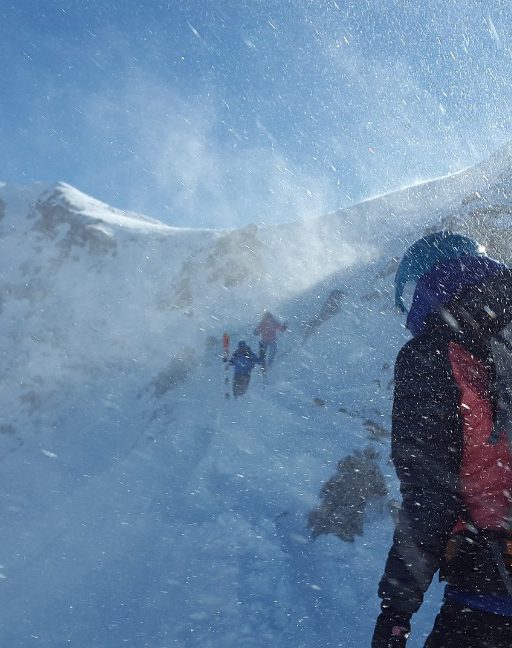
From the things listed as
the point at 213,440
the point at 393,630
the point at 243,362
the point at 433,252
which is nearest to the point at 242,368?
the point at 243,362

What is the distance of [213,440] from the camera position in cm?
1264

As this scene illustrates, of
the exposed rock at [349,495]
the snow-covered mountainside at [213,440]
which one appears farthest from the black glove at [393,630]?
the exposed rock at [349,495]

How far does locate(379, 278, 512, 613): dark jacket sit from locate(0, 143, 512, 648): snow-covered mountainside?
530 centimetres

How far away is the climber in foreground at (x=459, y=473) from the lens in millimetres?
1588

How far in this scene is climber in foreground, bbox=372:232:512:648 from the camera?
1588mm

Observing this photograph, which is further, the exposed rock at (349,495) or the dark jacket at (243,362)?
the dark jacket at (243,362)

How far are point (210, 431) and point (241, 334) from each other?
9.12m

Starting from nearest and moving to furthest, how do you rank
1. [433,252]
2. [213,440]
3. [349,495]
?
[433,252]
[349,495]
[213,440]

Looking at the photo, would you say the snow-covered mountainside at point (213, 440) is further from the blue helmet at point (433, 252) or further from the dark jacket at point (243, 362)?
the blue helmet at point (433, 252)

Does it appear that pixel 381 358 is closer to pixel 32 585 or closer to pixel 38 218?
pixel 32 585

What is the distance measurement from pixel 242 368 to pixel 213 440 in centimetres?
270

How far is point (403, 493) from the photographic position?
1.70 meters

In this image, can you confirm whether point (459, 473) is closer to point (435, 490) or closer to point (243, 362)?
point (435, 490)

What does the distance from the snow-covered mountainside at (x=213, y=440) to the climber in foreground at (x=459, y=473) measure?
5231 millimetres
